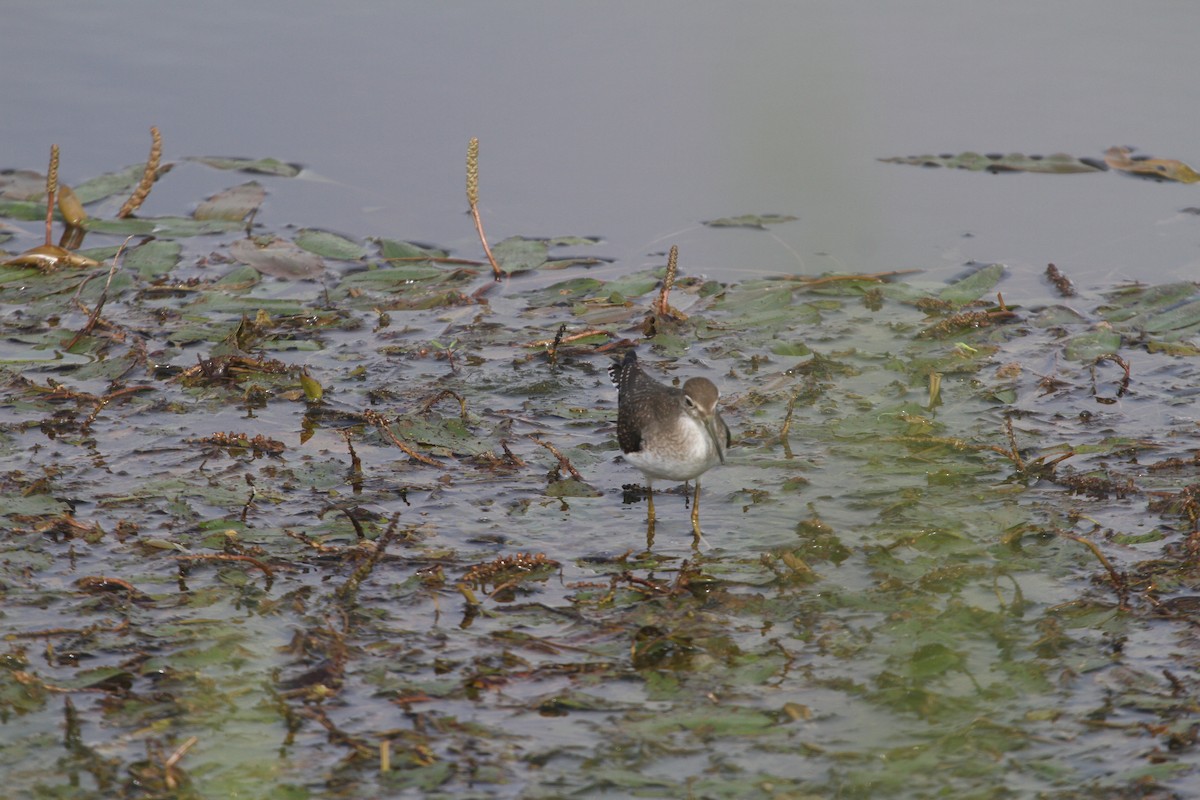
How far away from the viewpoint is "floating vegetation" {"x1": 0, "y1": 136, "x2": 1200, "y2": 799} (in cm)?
435

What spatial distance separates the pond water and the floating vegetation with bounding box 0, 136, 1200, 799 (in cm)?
2

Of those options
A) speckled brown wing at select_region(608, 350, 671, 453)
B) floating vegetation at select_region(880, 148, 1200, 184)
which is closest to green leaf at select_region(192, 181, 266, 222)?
speckled brown wing at select_region(608, 350, 671, 453)

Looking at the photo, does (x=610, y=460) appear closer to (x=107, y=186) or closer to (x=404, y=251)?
(x=404, y=251)

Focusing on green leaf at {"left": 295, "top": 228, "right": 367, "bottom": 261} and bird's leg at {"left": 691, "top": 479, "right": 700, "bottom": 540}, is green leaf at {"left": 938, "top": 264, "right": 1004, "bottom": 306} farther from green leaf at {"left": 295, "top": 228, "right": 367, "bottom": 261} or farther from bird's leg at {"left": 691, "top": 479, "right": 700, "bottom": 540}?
green leaf at {"left": 295, "top": 228, "right": 367, "bottom": 261}

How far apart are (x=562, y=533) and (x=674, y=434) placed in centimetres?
74

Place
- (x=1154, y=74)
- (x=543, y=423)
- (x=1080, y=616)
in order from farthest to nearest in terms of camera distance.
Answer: (x=1154, y=74) → (x=543, y=423) → (x=1080, y=616)

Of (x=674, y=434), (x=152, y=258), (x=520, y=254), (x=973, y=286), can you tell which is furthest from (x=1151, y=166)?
(x=152, y=258)

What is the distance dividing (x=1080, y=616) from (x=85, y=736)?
12.9 feet

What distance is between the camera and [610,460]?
6.93 m

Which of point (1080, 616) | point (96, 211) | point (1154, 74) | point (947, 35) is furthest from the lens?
point (947, 35)

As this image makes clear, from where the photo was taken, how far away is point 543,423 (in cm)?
733

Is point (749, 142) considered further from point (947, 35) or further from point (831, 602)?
point (947, 35)

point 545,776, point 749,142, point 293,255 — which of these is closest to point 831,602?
point 545,776

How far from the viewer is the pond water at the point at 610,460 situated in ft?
14.5
